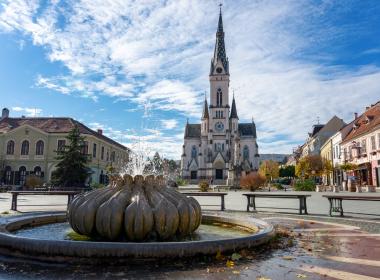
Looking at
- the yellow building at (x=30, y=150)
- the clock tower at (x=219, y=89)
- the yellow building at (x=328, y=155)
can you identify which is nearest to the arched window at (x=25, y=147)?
the yellow building at (x=30, y=150)

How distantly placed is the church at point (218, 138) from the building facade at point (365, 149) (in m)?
45.0

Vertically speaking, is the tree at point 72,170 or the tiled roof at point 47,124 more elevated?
the tiled roof at point 47,124

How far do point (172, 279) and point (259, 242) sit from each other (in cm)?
257

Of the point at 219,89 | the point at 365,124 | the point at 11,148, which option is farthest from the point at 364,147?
the point at 219,89

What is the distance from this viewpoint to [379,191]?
36.1 metres

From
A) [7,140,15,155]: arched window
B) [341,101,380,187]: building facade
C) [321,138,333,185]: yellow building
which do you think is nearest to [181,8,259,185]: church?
[321,138,333,185]: yellow building

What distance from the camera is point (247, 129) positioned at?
4072 inches

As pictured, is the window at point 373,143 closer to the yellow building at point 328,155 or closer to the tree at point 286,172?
the yellow building at point 328,155

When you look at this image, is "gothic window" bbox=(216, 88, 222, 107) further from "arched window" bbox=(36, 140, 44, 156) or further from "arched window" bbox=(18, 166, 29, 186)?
"arched window" bbox=(18, 166, 29, 186)

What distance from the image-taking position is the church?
9231 centimetres

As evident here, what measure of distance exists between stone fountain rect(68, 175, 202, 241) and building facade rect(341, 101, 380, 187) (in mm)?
36581

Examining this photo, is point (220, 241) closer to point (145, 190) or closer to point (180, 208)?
point (180, 208)

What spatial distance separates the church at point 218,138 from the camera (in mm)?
92312

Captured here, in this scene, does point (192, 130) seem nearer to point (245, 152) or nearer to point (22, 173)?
point (245, 152)
